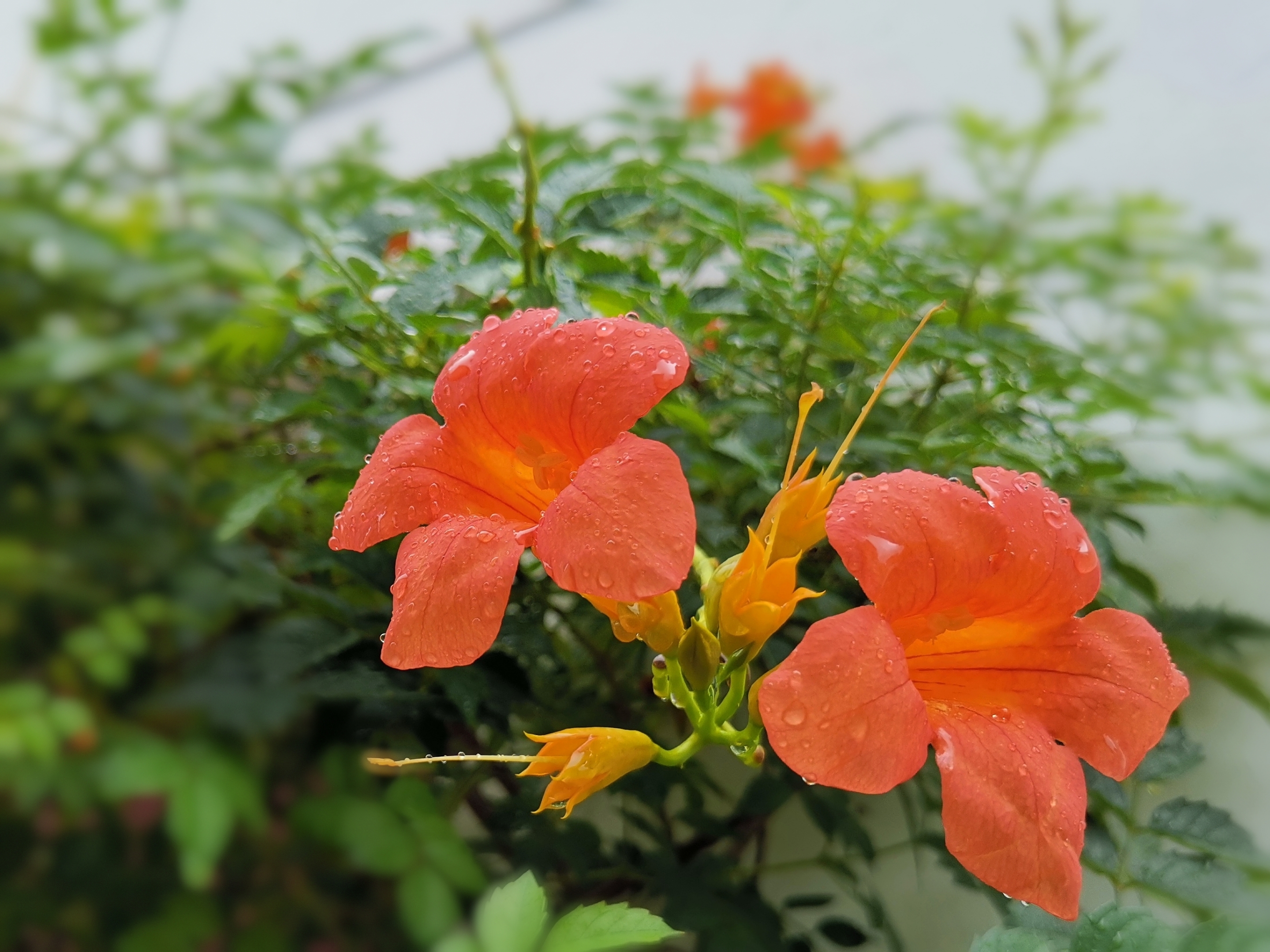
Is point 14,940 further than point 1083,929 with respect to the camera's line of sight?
Yes

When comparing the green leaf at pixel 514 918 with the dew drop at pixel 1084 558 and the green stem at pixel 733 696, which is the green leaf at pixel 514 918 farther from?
the dew drop at pixel 1084 558

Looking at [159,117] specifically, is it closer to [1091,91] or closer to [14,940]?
[14,940]

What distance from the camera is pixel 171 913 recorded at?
57 centimetres

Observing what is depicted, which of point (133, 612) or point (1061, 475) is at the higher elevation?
point (1061, 475)

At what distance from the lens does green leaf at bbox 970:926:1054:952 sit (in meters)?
0.22

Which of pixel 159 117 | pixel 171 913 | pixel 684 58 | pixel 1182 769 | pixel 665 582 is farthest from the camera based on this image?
pixel 684 58

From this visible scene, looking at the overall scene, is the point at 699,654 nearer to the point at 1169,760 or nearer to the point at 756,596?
the point at 756,596

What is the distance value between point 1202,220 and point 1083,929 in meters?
0.58

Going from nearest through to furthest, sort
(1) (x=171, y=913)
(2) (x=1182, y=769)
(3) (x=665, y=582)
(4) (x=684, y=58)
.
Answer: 1. (3) (x=665, y=582)
2. (2) (x=1182, y=769)
3. (1) (x=171, y=913)
4. (4) (x=684, y=58)

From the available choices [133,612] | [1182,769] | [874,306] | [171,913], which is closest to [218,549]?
[133,612]

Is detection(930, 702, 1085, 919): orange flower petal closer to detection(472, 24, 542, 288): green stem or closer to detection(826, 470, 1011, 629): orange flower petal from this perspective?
detection(826, 470, 1011, 629): orange flower petal

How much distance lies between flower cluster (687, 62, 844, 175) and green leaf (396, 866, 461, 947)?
2.20 ft

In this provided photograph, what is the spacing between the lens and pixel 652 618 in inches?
10.1

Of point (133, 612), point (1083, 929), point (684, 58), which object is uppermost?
point (684, 58)
